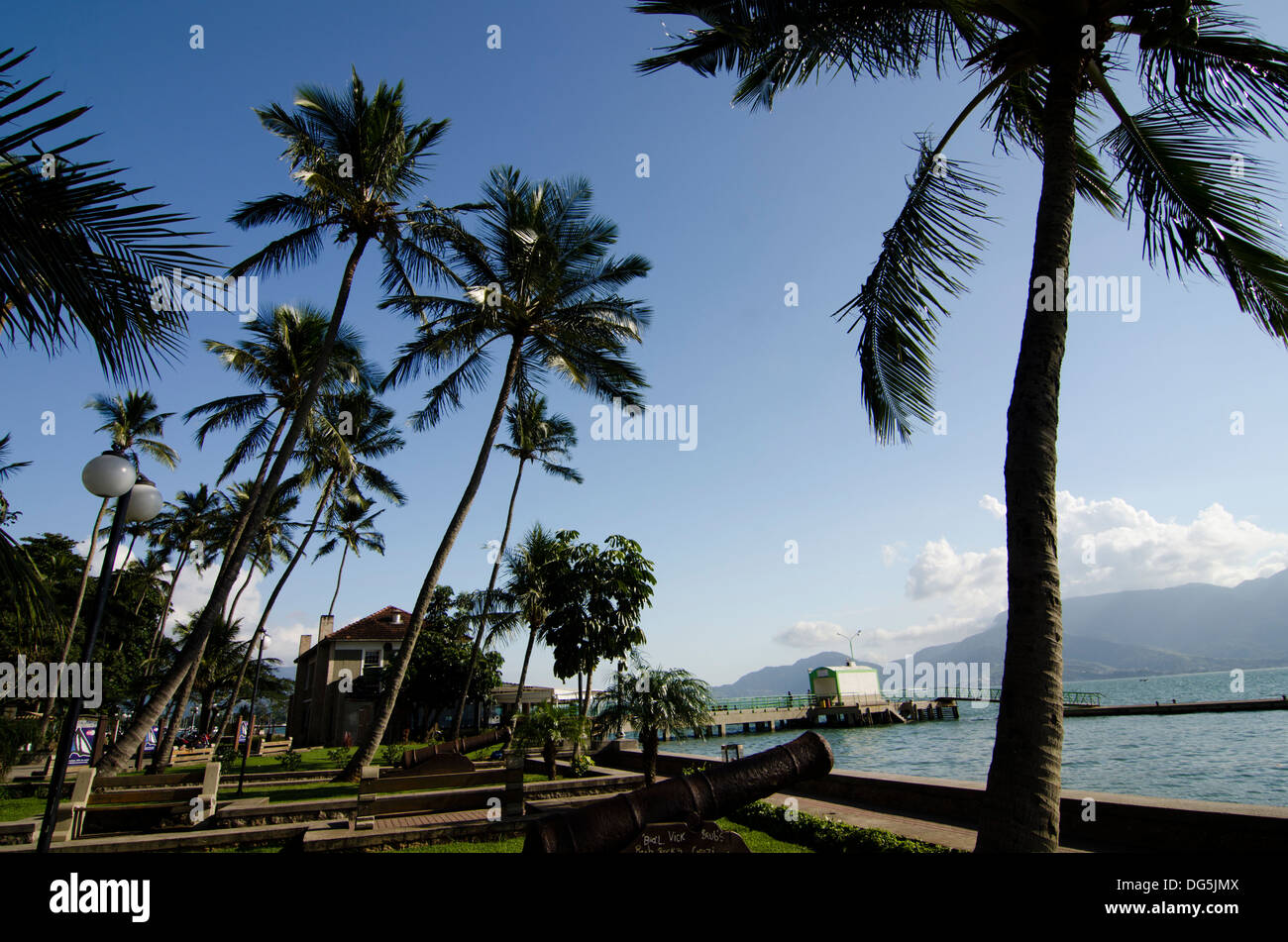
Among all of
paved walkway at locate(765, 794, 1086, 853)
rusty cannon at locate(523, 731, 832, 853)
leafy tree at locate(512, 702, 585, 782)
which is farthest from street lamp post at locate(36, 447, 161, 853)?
leafy tree at locate(512, 702, 585, 782)

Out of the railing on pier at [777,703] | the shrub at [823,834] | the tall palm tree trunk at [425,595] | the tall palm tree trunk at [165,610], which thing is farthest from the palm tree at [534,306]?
the railing on pier at [777,703]

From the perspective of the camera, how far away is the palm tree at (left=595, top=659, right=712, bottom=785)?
1288 cm

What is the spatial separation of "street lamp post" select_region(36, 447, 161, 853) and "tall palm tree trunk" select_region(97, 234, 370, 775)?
6871 millimetres

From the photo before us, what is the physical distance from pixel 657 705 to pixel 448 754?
806cm

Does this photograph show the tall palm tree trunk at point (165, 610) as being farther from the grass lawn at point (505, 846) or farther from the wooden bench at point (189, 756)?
the grass lawn at point (505, 846)

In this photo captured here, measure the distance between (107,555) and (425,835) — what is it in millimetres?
5680

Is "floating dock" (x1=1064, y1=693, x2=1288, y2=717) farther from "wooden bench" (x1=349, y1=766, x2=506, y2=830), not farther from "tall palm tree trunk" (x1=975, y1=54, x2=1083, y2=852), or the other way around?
"tall palm tree trunk" (x1=975, y1=54, x2=1083, y2=852)

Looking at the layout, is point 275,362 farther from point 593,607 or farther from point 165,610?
point 165,610

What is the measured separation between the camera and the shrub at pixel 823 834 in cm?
771

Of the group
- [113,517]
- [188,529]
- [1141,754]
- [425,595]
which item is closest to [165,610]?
[188,529]

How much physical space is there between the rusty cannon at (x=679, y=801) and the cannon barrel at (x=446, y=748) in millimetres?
14291

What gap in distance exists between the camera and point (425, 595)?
1630 centimetres
